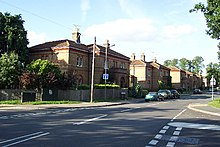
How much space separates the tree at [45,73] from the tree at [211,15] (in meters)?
16.3

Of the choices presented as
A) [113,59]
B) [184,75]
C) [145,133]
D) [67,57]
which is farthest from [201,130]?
[184,75]

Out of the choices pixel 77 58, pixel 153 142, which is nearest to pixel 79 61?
pixel 77 58

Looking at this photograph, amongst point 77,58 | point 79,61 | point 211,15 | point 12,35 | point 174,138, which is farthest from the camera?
point 79,61

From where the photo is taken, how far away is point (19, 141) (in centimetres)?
866

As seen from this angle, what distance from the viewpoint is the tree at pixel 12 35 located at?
136ft

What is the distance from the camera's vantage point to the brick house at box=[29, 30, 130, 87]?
143 feet

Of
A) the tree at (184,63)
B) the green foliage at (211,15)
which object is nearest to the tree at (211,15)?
the green foliage at (211,15)

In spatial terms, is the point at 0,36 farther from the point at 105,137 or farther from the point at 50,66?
the point at 105,137

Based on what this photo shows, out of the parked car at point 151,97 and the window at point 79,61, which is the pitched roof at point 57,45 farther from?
the parked car at point 151,97

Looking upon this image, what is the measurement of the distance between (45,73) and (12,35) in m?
12.5

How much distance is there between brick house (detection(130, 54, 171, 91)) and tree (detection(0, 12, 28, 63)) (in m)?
30.9

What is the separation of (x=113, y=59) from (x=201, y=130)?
4185 cm

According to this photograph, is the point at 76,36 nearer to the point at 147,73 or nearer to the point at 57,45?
the point at 57,45

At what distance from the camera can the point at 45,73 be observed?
106 ft
